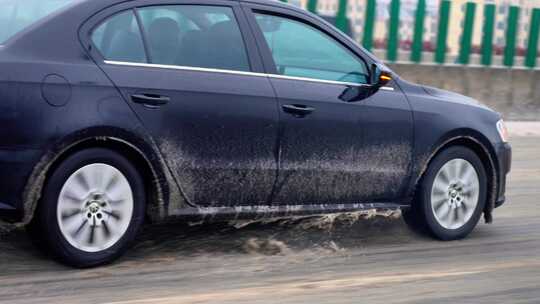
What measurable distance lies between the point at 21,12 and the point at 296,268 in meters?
2.21

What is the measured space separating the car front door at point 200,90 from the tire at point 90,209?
30 cm

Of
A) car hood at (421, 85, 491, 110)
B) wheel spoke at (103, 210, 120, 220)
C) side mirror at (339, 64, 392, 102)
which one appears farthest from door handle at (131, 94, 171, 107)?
car hood at (421, 85, 491, 110)

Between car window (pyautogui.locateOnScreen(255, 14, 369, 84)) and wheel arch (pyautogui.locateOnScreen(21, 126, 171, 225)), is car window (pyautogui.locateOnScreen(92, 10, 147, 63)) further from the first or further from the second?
car window (pyautogui.locateOnScreen(255, 14, 369, 84))

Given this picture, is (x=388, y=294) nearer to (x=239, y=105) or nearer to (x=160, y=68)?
(x=239, y=105)

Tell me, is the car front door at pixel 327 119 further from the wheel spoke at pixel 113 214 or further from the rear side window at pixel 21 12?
the rear side window at pixel 21 12

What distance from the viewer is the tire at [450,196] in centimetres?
749

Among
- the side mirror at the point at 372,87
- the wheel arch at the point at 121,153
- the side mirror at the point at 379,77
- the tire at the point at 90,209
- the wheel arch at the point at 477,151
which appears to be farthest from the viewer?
the wheel arch at the point at 477,151

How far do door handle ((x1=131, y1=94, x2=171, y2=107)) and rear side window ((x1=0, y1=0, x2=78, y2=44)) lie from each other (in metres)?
0.68

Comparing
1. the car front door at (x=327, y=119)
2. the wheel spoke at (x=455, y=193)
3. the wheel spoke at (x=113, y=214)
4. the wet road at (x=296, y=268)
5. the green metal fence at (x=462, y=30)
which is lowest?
the wet road at (x=296, y=268)

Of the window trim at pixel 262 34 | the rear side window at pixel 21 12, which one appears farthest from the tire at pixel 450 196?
the rear side window at pixel 21 12

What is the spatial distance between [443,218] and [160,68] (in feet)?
8.13

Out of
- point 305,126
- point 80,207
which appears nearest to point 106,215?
point 80,207

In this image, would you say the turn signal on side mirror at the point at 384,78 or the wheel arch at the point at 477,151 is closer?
the turn signal on side mirror at the point at 384,78

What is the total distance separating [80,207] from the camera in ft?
19.4
